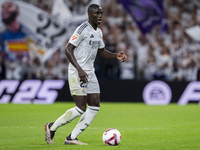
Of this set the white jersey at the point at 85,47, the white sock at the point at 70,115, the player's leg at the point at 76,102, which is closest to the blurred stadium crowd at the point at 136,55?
the white jersey at the point at 85,47

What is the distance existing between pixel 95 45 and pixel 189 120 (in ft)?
18.0

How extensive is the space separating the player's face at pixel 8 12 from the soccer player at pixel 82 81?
39.7 ft

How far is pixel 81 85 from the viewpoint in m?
7.01

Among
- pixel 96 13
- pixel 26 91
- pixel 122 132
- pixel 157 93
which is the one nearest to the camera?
pixel 96 13

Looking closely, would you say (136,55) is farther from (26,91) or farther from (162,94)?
(26,91)

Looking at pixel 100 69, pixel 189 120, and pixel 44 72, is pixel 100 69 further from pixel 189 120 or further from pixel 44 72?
pixel 189 120

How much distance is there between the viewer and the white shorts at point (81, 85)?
6992mm

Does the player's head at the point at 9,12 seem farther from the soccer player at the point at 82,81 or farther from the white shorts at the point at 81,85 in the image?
the white shorts at the point at 81,85

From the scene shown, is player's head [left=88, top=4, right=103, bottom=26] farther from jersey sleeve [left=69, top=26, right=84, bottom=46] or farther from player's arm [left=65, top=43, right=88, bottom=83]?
player's arm [left=65, top=43, right=88, bottom=83]

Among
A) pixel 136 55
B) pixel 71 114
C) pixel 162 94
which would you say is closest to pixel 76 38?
pixel 71 114

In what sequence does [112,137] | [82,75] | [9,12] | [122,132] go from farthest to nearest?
[9,12] → [122,132] → [112,137] → [82,75]

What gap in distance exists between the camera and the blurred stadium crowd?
1800 centimetres

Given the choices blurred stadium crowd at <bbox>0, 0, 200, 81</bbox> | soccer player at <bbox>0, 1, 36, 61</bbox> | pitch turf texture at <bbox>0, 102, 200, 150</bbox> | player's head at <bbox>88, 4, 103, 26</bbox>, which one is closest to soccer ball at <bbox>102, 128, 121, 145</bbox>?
pitch turf texture at <bbox>0, 102, 200, 150</bbox>

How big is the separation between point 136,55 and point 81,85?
11.2 meters
